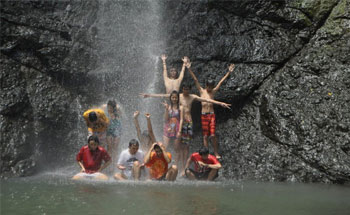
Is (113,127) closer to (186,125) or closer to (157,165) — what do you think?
(186,125)

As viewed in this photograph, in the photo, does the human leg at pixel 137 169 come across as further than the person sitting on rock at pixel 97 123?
No

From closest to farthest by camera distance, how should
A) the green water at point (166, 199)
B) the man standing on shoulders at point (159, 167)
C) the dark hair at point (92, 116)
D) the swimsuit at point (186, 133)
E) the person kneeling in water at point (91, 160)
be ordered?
the green water at point (166, 199) → the man standing on shoulders at point (159, 167) → the person kneeling in water at point (91, 160) → the dark hair at point (92, 116) → the swimsuit at point (186, 133)

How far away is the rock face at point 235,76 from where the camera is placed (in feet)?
27.0

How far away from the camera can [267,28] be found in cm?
976

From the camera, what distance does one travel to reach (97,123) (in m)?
8.05

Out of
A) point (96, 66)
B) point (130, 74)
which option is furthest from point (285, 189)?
point (96, 66)

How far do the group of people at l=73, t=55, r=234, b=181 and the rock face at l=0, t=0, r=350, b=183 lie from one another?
876 millimetres

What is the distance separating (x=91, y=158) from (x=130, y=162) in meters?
0.76

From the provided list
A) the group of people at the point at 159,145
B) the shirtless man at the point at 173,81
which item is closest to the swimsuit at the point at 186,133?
the group of people at the point at 159,145

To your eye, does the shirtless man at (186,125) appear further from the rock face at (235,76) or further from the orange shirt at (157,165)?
the orange shirt at (157,165)

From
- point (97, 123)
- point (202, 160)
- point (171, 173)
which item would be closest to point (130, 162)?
point (171, 173)

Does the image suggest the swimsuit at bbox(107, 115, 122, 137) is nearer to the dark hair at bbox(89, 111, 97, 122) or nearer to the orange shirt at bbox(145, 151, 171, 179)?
the dark hair at bbox(89, 111, 97, 122)

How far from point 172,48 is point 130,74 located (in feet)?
4.68

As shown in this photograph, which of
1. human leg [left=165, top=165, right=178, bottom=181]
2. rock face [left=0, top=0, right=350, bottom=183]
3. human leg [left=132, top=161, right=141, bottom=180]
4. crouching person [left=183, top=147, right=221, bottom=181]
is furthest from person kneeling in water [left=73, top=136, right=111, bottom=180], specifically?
rock face [left=0, top=0, right=350, bottom=183]
